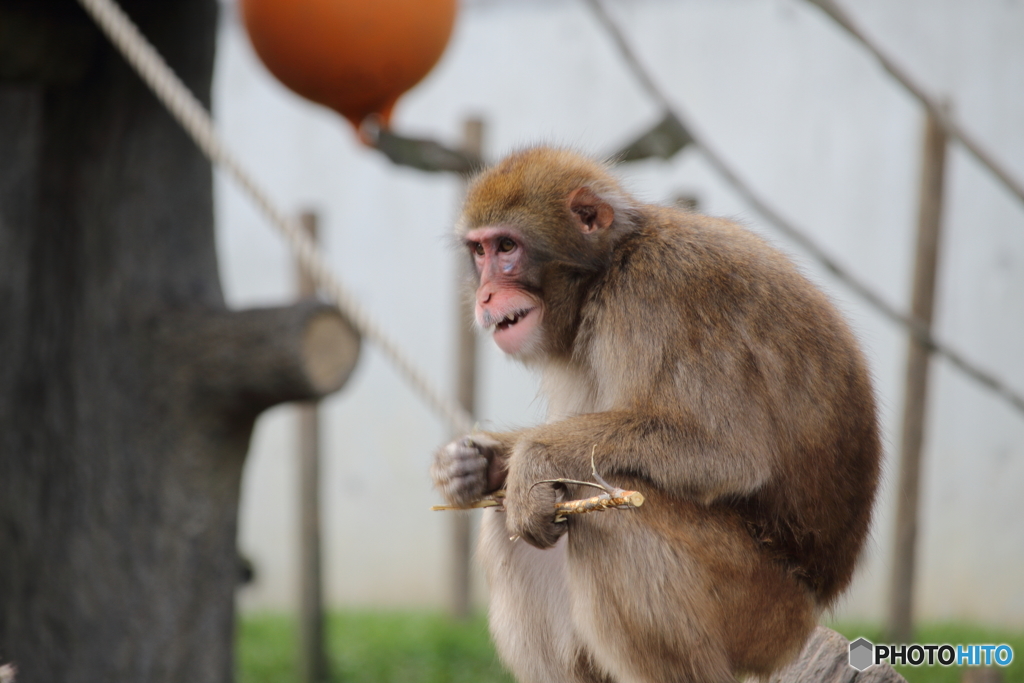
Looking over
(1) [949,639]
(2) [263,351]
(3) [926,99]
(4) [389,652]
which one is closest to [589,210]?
(2) [263,351]

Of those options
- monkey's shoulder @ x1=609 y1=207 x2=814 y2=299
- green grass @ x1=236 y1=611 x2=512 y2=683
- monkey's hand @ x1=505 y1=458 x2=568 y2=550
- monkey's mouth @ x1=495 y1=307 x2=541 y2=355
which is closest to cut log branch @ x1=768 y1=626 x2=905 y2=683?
monkey's hand @ x1=505 y1=458 x2=568 y2=550

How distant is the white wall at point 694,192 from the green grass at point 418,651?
0.65 meters

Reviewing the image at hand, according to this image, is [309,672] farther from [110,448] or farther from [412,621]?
[110,448]

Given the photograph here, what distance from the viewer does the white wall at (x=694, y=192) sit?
663 cm

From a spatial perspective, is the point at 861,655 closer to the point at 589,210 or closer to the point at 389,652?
the point at 589,210

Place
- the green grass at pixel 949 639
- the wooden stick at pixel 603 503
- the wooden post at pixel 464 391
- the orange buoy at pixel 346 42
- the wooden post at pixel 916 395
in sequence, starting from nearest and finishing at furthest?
the wooden stick at pixel 603 503 < the orange buoy at pixel 346 42 < the green grass at pixel 949 639 < the wooden post at pixel 916 395 < the wooden post at pixel 464 391

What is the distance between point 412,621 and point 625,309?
4.98 meters

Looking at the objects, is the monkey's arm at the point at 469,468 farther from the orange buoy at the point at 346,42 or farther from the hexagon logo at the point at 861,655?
the orange buoy at the point at 346,42

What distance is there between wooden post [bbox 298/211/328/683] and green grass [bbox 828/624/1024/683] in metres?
2.78

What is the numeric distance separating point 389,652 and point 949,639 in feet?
10.3

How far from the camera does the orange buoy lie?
3.80 metres

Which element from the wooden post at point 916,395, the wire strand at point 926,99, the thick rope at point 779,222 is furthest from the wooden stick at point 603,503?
the wooden post at point 916,395

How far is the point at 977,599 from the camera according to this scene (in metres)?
6.69

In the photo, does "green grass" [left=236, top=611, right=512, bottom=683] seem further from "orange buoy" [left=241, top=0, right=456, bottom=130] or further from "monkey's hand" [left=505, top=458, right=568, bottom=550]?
"monkey's hand" [left=505, top=458, right=568, bottom=550]
